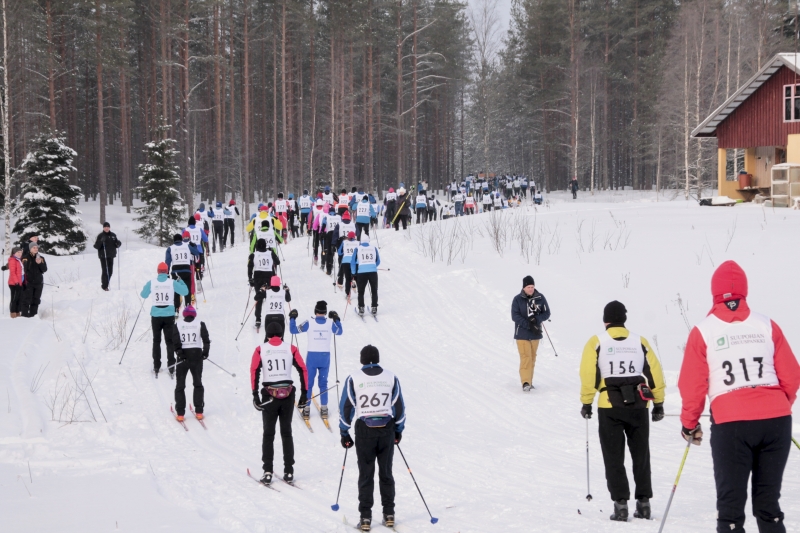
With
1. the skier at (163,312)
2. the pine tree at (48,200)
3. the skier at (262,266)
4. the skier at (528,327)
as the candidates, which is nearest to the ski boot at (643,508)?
the skier at (528,327)

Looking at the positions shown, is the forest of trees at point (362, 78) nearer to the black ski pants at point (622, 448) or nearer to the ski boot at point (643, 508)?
the black ski pants at point (622, 448)

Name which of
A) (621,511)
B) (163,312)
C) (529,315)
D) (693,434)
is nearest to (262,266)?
(163,312)

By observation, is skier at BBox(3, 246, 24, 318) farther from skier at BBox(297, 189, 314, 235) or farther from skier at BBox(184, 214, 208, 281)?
skier at BBox(297, 189, 314, 235)

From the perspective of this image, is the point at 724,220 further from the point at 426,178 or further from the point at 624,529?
the point at 426,178

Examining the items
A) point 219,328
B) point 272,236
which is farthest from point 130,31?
point 219,328

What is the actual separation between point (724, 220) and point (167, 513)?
20447 millimetres

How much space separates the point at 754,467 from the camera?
463 centimetres

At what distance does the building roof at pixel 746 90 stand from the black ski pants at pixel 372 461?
24.9 m

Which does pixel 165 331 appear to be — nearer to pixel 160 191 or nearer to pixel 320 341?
pixel 320 341

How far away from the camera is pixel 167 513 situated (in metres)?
6.73

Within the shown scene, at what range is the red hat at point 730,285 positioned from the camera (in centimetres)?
474

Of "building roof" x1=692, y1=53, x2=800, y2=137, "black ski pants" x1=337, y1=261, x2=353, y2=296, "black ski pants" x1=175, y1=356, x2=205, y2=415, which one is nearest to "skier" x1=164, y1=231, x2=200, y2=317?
"black ski pants" x1=337, y1=261, x2=353, y2=296

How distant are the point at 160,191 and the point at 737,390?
28859 millimetres

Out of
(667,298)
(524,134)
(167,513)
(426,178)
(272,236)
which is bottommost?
(167,513)
